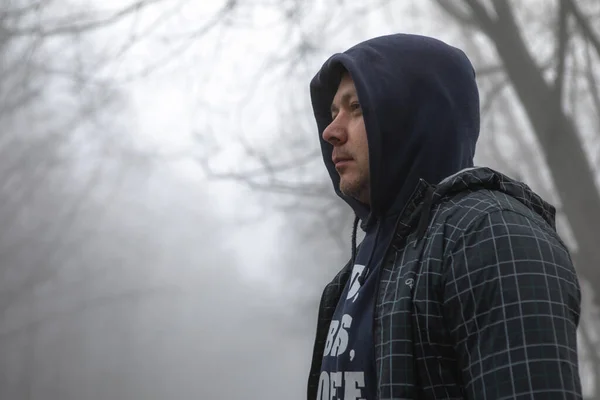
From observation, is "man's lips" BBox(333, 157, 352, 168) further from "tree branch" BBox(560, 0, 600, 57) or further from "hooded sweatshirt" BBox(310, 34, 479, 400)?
"tree branch" BBox(560, 0, 600, 57)

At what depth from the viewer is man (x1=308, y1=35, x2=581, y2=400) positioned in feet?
1.72

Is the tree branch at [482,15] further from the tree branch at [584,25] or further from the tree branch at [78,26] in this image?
the tree branch at [78,26]

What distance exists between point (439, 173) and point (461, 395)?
9.5 inches

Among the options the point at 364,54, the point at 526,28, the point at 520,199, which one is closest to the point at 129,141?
the point at 526,28

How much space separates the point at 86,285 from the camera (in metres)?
2.48

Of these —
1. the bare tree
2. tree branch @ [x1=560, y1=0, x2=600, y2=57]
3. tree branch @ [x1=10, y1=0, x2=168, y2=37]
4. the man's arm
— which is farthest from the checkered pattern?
tree branch @ [x1=10, y1=0, x2=168, y2=37]

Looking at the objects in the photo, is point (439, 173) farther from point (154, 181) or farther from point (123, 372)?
point (123, 372)

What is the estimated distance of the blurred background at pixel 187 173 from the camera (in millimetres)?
2264

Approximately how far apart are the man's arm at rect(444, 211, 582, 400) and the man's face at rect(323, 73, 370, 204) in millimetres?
194

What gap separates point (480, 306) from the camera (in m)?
0.54

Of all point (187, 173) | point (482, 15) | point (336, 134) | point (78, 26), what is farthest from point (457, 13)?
point (336, 134)

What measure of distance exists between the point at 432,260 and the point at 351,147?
20 centimetres

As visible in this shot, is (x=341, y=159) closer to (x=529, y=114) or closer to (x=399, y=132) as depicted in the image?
(x=399, y=132)

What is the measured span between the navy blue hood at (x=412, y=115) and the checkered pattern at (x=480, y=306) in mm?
84
